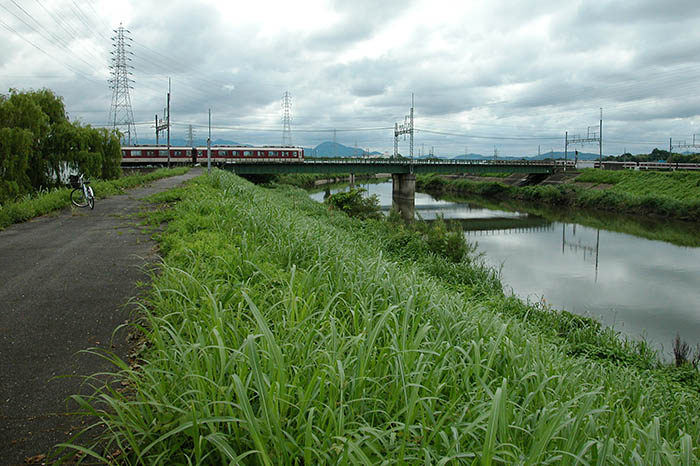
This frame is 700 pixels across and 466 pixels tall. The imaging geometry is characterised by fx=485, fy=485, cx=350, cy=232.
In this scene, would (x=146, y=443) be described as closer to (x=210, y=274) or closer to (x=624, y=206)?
(x=210, y=274)

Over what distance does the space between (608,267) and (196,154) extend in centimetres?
4148

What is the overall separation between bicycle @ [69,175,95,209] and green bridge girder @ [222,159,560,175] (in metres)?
31.8

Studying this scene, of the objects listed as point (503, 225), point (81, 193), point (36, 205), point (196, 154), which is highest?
point (196, 154)

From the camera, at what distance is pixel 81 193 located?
42.8 ft

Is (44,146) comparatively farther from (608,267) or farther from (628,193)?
(628,193)

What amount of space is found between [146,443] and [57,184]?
2041 cm

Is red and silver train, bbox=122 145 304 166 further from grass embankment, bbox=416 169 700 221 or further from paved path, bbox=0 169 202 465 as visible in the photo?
paved path, bbox=0 169 202 465

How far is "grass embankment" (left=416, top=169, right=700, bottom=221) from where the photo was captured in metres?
35.9

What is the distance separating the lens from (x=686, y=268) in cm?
2009

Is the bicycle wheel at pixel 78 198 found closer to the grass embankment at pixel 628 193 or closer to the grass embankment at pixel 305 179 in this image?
the grass embankment at pixel 628 193

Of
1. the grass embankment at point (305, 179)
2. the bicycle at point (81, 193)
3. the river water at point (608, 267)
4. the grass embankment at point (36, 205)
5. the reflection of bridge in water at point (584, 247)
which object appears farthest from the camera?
the grass embankment at point (305, 179)

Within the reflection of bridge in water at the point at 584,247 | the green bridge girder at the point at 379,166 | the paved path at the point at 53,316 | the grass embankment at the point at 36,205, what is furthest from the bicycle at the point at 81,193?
the green bridge girder at the point at 379,166

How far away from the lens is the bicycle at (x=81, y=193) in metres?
12.4

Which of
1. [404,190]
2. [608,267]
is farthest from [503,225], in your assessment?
[404,190]
